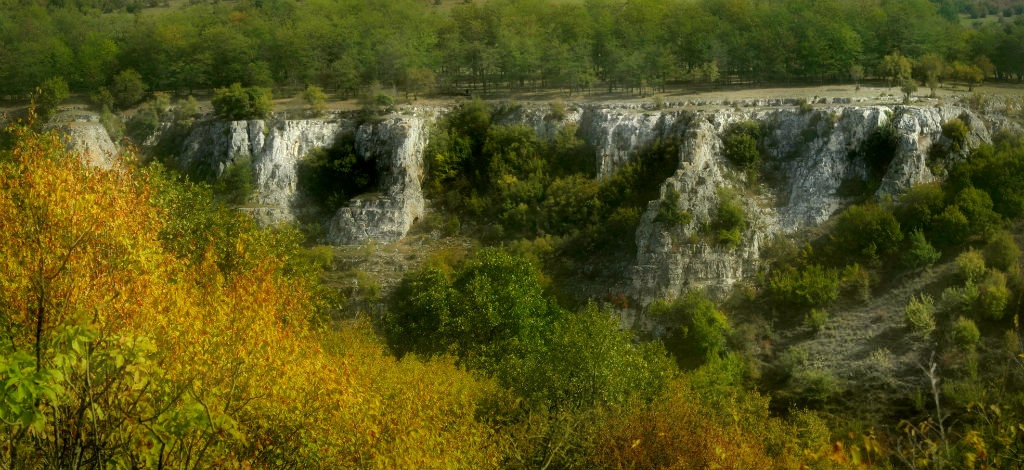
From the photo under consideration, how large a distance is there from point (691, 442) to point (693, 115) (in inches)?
882

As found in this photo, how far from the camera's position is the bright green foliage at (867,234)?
31141 millimetres

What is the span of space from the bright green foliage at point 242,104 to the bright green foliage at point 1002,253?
114 feet

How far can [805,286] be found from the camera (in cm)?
3081

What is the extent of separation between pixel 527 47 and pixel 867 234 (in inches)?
941

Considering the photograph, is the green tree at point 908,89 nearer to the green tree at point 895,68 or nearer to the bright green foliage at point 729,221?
the green tree at point 895,68

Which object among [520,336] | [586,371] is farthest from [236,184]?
[586,371]

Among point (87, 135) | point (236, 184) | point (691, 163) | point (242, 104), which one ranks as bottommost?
point (236, 184)

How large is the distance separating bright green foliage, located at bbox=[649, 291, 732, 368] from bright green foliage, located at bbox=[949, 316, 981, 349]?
7.25m

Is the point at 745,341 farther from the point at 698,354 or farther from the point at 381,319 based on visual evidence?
the point at 381,319

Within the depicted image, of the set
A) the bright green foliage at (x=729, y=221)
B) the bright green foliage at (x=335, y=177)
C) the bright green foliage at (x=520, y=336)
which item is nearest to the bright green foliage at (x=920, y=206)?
the bright green foliage at (x=729, y=221)

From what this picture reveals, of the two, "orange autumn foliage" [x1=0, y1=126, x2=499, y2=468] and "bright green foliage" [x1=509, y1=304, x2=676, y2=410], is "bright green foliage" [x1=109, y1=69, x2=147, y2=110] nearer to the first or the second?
Answer: "orange autumn foliage" [x1=0, y1=126, x2=499, y2=468]

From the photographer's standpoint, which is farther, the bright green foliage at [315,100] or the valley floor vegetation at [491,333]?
the bright green foliage at [315,100]

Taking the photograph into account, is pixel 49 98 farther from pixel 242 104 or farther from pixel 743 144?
pixel 743 144

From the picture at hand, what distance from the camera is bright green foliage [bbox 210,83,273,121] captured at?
147 ft
